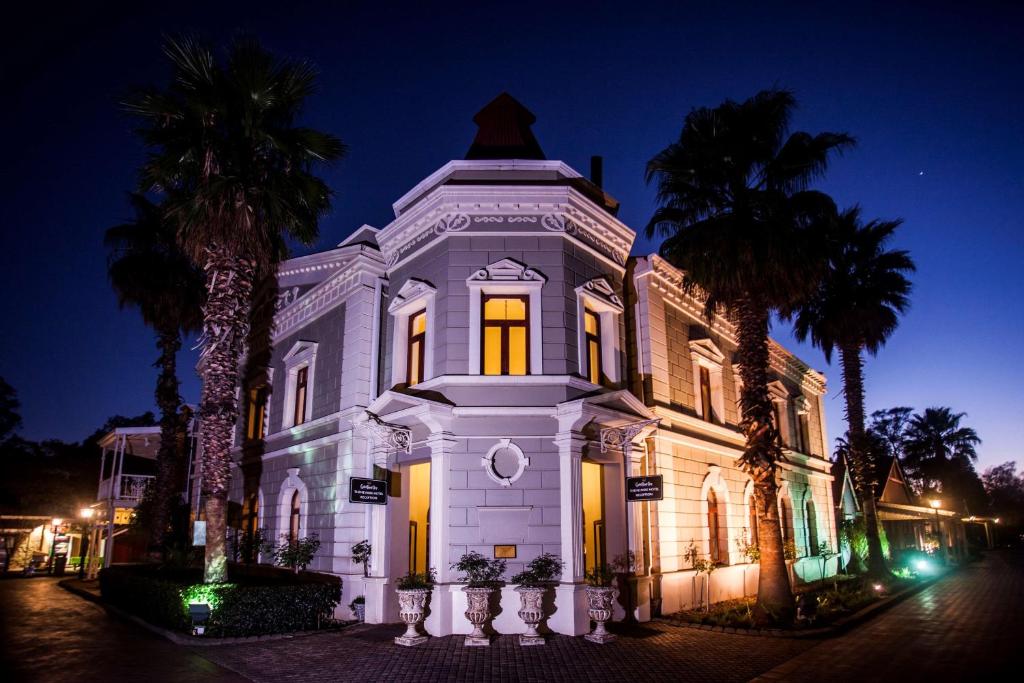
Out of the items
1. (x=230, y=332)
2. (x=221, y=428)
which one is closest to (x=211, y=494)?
(x=221, y=428)

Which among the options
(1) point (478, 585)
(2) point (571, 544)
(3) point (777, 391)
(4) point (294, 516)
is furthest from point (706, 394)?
(4) point (294, 516)

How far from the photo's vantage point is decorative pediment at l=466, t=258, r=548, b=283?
44.3ft

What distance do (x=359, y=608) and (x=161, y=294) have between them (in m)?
13.8

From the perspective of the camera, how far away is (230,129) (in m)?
14.2

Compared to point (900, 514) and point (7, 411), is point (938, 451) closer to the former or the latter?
point (900, 514)

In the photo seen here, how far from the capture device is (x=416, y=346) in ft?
49.6

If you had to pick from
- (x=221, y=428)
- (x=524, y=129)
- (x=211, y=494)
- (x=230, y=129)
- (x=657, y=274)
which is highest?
(x=524, y=129)

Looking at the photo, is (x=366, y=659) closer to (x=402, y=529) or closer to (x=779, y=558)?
(x=402, y=529)

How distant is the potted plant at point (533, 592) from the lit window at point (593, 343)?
14.2 feet

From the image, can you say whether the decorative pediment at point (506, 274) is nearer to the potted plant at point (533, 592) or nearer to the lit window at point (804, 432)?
the potted plant at point (533, 592)

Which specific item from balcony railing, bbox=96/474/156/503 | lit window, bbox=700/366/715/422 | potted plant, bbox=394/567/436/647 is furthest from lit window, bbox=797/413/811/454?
balcony railing, bbox=96/474/156/503

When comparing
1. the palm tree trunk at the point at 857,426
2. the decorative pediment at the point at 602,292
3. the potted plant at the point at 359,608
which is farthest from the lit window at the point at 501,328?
the palm tree trunk at the point at 857,426

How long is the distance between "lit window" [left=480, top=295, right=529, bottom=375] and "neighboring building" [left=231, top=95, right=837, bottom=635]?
0.14 feet

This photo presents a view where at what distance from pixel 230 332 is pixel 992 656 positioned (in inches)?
603
